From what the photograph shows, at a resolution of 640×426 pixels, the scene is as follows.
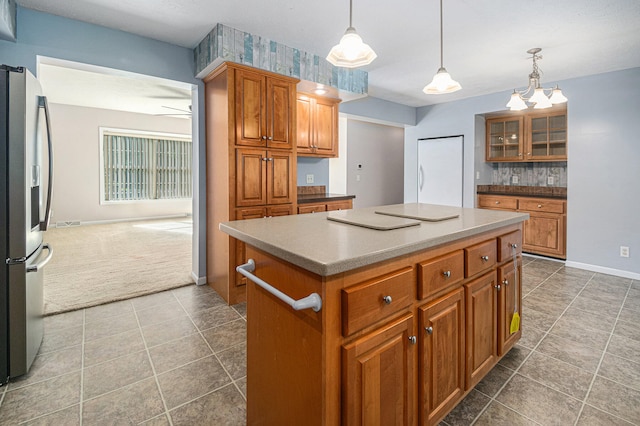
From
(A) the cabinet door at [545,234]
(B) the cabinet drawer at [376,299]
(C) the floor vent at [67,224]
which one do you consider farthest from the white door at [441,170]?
(C) the floor vent at [67,224]

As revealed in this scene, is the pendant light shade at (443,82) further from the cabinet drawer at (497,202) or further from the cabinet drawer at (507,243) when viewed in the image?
the cabinet drawer at (497,202)

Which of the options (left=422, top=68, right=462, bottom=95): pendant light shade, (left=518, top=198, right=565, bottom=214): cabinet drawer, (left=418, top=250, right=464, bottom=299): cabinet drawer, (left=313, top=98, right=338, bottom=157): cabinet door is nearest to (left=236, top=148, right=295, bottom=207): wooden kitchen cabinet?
(left=313, top=98, right=338, bottom=157): cabinet door

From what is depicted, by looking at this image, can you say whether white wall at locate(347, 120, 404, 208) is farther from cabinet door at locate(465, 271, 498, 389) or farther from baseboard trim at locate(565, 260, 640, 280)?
cabinet door at locate(465, 271, 498, 389)

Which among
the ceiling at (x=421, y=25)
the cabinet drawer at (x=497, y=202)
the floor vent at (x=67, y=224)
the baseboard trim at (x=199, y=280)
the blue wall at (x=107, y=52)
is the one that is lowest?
the baseboard trim at (x=199, y=280)

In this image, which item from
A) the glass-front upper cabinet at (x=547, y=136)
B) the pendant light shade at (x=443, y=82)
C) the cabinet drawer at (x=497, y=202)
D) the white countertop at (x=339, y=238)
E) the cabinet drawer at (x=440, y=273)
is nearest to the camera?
the white countertop at (x=339, y=238)

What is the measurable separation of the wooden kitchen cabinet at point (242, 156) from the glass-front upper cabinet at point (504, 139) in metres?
3.59

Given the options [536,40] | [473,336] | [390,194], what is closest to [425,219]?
[473,336]

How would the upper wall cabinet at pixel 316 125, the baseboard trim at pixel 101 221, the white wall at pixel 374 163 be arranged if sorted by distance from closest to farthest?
1. the upper wall cabinet at pixel 316 125
2. the white wall at pixel 374 163
3. the baseboard trim at pixel 101 221

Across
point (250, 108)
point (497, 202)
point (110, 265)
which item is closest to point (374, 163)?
point (497, 202)

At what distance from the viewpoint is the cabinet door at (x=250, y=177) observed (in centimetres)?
303

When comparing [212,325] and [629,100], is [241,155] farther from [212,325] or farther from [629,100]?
[629,100]

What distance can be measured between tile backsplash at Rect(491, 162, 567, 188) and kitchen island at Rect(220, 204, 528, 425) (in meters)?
4.00

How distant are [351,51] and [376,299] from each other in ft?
4.36

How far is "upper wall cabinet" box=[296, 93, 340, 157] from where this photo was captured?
12.7ft
